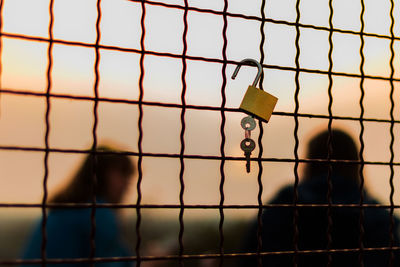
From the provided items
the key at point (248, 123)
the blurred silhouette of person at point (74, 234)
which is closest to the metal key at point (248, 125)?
the key at point (248, 123)

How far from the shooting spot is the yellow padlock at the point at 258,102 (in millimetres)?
1040

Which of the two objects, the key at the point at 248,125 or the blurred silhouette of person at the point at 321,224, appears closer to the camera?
the key at the point at 248,125

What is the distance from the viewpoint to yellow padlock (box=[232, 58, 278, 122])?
3.41 feet

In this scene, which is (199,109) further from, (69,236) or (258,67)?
(69,236)

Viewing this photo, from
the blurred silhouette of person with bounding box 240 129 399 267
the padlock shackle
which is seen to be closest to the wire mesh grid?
the padlock shackle

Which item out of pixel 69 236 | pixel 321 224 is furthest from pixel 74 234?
pixel 321 224

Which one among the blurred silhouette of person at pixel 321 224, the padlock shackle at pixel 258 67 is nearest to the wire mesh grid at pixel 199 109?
the padlock shackle at pixel 258 67

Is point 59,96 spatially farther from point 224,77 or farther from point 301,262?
point 301,262

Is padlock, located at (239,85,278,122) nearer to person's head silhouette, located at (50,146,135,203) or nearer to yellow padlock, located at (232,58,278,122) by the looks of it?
yellow padlock, located at (232,58,278,122)

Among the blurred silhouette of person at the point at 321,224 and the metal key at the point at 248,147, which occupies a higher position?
the metal key at the point at 248,147

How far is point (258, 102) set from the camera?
3.43ft

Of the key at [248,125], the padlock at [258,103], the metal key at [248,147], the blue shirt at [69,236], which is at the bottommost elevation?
the blue shirt at [69,236]

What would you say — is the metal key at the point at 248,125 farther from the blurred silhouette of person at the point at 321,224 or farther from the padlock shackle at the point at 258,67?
the blurred silhouette of person at the point at 321,224

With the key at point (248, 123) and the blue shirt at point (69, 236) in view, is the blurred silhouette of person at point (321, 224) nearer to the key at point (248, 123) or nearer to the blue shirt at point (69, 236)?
the blue shirt at point (69, 236)
